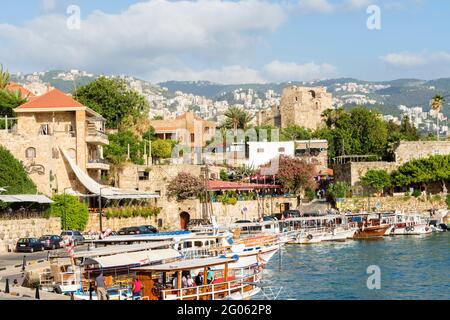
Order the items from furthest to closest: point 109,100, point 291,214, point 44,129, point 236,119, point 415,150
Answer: point 236,119 → point 415,150 → point 109,100 → point 291,214 → point 44,129

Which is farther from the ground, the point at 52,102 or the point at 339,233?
the point at 52,102

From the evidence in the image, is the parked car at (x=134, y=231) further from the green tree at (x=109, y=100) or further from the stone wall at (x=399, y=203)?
the stone wall at (x=399, y=203)

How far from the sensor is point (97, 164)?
62562mm

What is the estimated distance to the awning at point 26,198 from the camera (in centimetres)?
4738

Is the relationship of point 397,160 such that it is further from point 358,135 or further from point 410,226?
point 358,135

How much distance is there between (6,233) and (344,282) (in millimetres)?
21584

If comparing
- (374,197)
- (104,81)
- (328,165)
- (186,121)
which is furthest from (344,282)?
(186,121)

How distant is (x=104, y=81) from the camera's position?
274ft

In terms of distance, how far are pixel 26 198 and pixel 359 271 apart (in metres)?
22.3

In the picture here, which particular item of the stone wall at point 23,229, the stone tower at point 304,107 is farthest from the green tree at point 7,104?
the stone tower at point 304,107

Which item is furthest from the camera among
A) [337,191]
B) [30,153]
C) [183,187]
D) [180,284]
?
[337,191]

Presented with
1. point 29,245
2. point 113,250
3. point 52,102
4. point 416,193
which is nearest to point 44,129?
point 52,102

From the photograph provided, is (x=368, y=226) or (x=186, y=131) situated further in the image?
(x=186, y=131)

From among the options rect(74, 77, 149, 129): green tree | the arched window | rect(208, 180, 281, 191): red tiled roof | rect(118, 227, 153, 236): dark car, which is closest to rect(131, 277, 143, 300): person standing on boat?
rect(118, 227, 153, 236): dark car
